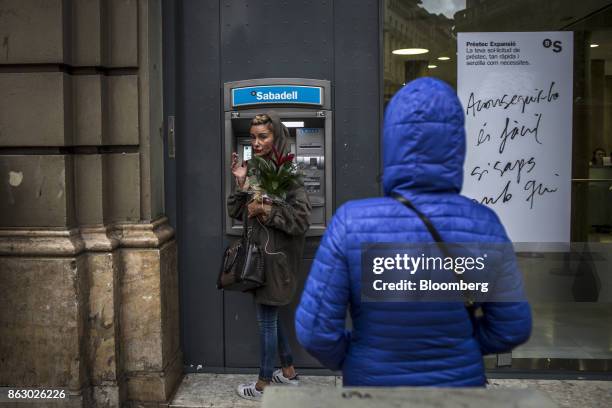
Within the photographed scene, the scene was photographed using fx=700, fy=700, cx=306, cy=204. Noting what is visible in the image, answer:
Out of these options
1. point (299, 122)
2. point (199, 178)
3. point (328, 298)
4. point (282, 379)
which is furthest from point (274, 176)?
point (328, 298)

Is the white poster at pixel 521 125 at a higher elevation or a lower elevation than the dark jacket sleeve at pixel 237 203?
higher

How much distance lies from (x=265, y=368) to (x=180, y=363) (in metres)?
0.78

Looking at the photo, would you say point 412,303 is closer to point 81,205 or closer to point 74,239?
point 74,239

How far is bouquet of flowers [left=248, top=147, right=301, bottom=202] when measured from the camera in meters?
4.27

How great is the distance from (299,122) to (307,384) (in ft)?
6.05

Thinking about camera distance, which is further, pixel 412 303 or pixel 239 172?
pixel 239 172

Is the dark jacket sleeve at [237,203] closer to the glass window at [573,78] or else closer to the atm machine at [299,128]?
the atm machine at [299,128]

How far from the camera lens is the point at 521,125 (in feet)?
16.5

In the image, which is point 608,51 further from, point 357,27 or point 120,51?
point 120,51

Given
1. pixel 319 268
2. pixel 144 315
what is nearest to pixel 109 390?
pixel 144 315

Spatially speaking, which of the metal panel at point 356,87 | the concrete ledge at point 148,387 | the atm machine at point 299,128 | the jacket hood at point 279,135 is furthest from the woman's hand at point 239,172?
the concrete ledge at point 148,387

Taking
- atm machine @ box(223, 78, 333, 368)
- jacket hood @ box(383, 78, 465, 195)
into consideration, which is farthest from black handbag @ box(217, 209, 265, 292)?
jacket hood @ box(383, 78, 465, 195)

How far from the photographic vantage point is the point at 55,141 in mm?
4371

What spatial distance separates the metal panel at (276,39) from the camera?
4.96m
